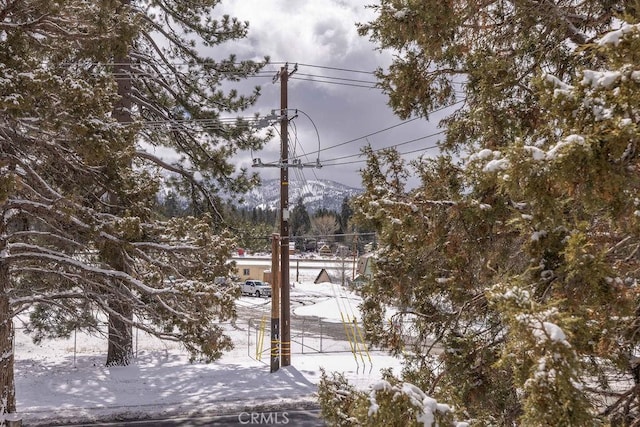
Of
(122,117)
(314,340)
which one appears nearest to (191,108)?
(122,117)

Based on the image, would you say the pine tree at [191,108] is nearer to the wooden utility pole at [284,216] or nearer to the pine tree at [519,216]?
the wooden utility pole at [284,216]

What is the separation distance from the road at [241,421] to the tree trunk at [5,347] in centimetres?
408

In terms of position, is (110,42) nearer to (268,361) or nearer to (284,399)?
(284,399)

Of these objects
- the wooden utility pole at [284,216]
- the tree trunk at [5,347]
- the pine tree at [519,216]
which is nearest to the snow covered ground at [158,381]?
the wooden utility pole at [284,216]

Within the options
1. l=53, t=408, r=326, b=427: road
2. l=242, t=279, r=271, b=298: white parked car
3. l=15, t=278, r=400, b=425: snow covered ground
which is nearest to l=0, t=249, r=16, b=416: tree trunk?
l=53, t=408, r=326, b=427: road

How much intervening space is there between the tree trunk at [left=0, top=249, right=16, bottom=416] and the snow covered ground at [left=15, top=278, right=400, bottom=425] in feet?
13.9

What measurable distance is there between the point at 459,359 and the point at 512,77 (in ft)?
9.97

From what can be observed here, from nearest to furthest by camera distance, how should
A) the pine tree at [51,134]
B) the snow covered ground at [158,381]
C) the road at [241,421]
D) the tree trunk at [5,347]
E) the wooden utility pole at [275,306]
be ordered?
the pine tree at [51,134] < the tree trunk at [5,347] < the road at [241,421] < the snow covered ground at [158,381] < the wooden utility pole at [275,306]

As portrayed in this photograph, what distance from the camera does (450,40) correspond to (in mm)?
5863

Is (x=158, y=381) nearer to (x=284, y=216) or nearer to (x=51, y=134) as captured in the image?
(x=284, y=216)

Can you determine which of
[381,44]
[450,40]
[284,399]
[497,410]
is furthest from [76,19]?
[284,399]

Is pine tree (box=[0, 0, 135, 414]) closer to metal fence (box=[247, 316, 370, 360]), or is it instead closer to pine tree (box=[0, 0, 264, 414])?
pine tree (box=[0, 0, 264, 414])

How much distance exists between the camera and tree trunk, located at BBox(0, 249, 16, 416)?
8.16m

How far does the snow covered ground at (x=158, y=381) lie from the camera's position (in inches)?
504
